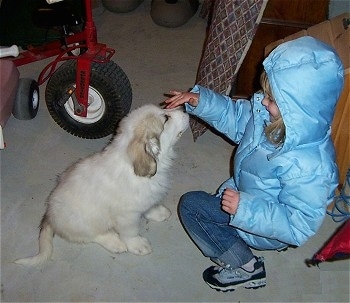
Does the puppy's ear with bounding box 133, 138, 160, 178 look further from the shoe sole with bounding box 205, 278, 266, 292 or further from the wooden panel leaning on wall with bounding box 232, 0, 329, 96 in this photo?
the wooden panel leaning on wall with bounding box 232, 0, 329, 96

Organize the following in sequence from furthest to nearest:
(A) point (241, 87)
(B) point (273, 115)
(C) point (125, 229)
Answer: (A) point (241, 87) < (C) point (125, 229) < (B) point (273, 115)

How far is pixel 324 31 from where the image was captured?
2.26m

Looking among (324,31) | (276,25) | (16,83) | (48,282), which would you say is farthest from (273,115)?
(16,83)

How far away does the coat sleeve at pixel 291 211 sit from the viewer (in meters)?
1.63

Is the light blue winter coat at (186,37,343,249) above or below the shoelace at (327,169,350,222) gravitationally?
above

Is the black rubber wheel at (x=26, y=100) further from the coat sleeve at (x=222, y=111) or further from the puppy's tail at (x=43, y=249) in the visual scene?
the coat sleeve at (x=222, y=111)

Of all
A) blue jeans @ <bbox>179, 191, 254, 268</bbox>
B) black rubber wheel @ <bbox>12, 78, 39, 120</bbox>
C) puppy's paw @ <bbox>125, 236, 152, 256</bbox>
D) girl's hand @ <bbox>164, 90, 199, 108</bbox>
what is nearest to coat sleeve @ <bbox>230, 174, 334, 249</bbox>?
blue jeans @ <bbox>179, 191, 254, 268</bbox>

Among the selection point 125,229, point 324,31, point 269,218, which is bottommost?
point 125,229

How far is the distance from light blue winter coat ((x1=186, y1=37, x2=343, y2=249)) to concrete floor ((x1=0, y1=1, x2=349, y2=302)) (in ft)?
1.28

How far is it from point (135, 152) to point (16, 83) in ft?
3.27

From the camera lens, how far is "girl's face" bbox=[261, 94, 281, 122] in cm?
163

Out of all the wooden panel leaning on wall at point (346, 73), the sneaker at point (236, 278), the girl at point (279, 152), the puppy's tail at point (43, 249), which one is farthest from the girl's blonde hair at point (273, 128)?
the puppy's tail at point (43, 249)

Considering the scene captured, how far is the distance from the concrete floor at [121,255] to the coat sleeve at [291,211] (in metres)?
0.60

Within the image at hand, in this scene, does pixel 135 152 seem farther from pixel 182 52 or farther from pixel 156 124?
pixel 182 52
